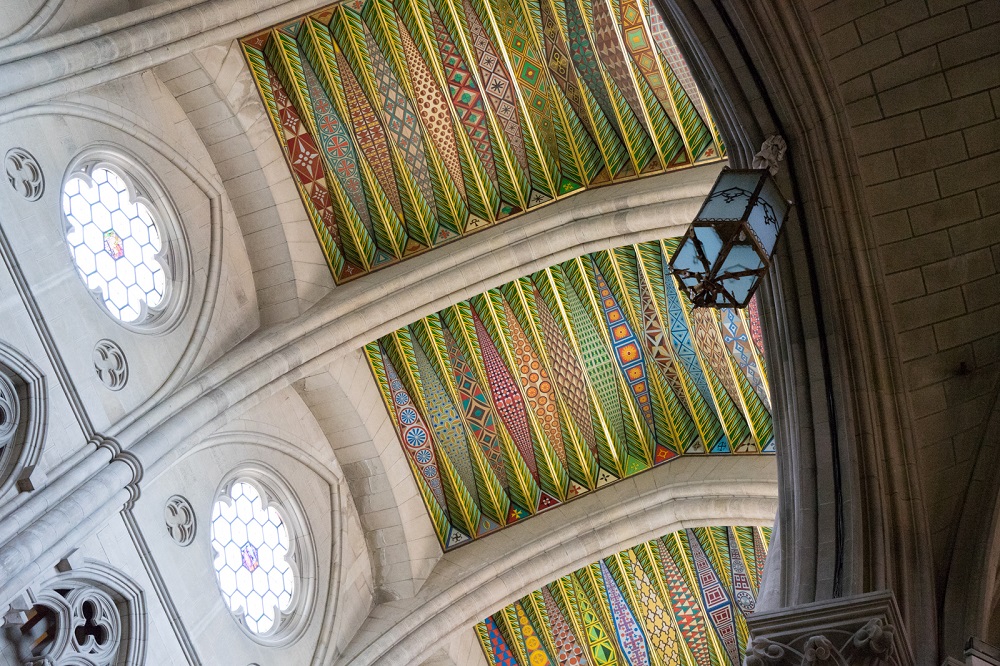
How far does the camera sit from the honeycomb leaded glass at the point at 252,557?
35.3ft

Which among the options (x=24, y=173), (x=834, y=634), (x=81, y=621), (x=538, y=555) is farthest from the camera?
(x=538, y=555)

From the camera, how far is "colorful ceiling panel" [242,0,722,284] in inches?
420

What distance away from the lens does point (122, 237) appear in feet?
33.9

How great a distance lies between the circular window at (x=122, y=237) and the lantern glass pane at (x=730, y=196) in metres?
5.63

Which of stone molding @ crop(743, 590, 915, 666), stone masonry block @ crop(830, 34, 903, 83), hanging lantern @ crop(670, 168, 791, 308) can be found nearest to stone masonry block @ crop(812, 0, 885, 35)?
stone masonry block @ crop(830, 34, 903, 83)

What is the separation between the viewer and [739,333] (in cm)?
1102

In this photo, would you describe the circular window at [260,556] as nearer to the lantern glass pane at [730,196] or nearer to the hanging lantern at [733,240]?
the hanging lantern at [733,240]

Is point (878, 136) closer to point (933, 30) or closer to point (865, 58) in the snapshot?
point (865, 58)

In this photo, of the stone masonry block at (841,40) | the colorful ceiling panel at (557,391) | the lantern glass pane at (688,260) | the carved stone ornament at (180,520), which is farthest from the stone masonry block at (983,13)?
the carved stone ornament at (180,520)

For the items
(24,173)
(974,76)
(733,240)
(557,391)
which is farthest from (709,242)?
(557,391)

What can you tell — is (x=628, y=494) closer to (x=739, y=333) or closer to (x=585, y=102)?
(x=739, y=333)

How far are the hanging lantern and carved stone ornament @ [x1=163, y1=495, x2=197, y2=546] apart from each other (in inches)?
222

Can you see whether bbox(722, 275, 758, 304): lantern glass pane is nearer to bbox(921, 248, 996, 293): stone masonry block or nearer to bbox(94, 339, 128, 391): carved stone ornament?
bbox(921, 248, 996, 293): stone masonry block

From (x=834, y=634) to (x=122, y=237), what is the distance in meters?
7.15
